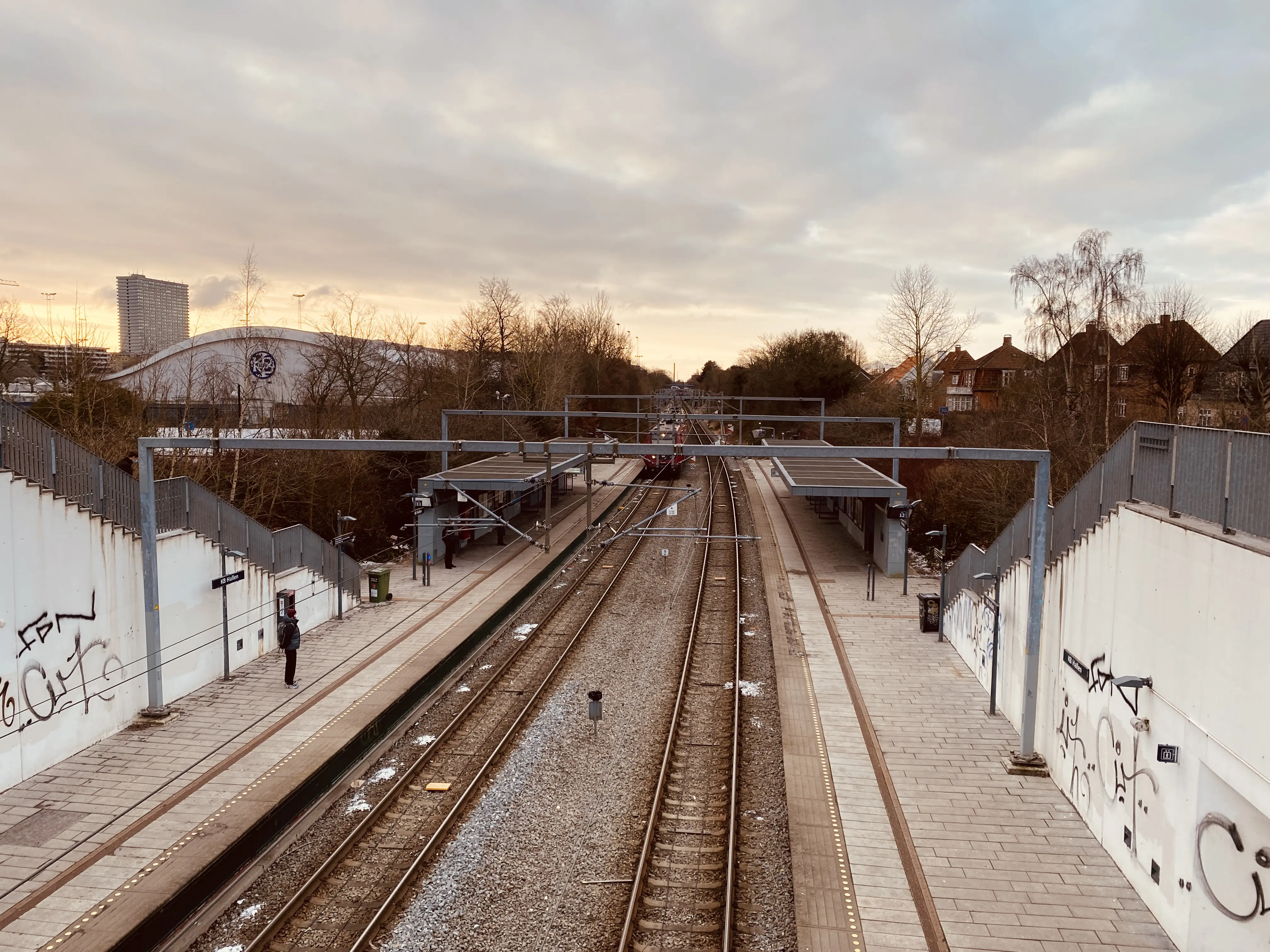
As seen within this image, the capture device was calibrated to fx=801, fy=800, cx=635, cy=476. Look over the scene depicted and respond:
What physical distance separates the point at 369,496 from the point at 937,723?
2083 centimetres

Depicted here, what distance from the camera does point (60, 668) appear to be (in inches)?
405

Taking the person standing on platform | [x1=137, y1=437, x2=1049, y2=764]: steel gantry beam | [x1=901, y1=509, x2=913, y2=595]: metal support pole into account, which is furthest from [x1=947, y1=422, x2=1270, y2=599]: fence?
the person standing on platform

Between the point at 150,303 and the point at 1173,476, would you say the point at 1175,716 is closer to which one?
the point at 1173,476

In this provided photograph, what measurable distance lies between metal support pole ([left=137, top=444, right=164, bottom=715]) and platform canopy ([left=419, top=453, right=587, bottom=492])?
838 centimetres

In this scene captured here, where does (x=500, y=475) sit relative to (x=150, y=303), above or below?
below

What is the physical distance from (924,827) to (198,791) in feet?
28.5

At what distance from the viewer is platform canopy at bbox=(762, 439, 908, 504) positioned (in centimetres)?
2223

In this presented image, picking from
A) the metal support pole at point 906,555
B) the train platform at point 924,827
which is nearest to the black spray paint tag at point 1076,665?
the train platform at point 924,827

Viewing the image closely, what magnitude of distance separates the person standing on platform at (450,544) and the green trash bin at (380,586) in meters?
3.86

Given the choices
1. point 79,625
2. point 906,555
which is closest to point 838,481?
point 906,555

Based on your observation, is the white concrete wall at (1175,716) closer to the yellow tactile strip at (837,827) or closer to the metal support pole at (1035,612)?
the metal support pole at (1035,612)

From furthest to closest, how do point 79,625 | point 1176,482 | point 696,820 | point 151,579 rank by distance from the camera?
point 151,579, point 79,625, point 696,820, point 1176,482

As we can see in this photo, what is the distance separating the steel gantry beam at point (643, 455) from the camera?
10727mm

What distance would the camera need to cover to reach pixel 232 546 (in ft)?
47.1
